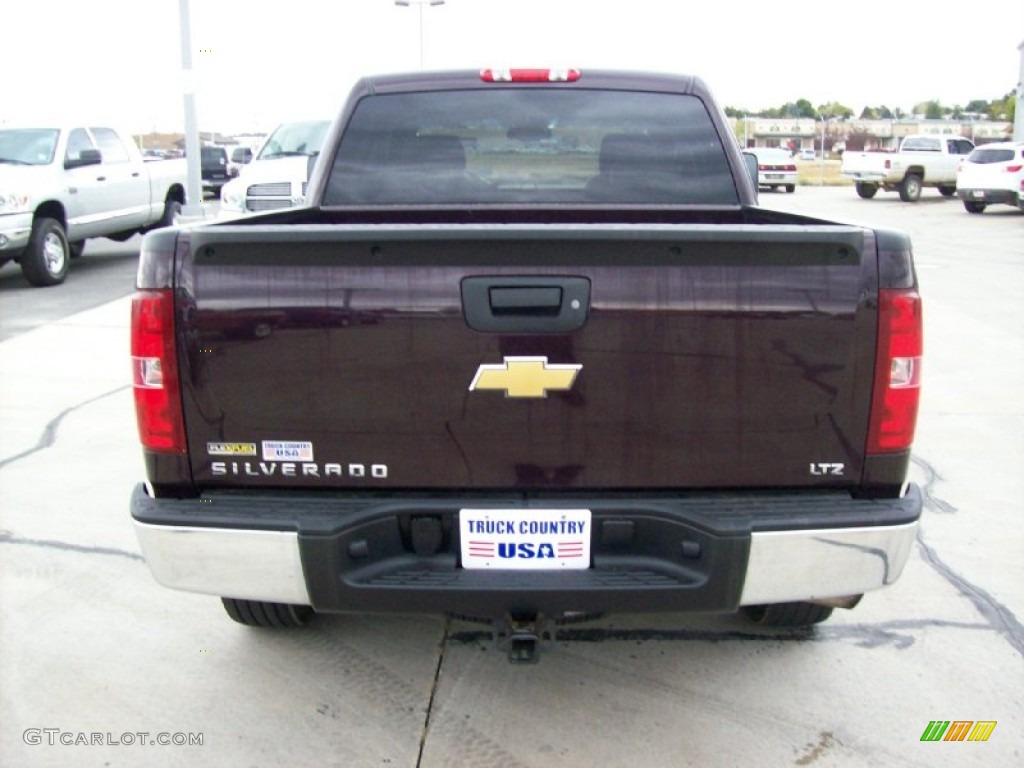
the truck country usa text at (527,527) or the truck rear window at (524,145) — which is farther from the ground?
the truck rear window at (524,145)

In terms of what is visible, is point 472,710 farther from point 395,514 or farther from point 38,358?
point 38,358

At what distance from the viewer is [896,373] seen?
2.56 m

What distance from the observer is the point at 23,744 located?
2.98 metres

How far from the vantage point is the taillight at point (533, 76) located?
13.4 feet

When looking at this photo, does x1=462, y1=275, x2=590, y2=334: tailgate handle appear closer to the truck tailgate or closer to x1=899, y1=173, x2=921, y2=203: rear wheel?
the truck tailgate

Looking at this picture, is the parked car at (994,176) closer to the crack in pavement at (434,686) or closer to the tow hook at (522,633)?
the crack in pavement at (434,686)

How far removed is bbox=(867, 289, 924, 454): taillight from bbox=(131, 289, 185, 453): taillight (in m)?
1.83

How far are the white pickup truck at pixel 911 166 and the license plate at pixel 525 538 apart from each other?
94.0ft

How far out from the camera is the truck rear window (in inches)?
160

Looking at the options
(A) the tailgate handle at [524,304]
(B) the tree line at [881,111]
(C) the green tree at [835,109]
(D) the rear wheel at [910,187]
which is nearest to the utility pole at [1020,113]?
(D) the rear wheel at [910,187]

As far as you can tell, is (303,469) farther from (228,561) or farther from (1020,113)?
(1020,113)

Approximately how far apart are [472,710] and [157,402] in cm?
139

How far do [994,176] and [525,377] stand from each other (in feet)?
79.2

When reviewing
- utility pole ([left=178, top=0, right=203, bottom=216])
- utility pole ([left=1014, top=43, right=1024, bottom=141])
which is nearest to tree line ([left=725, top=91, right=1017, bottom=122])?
utility pole ([left=1014, top=43, right=1024, bottom=141])
